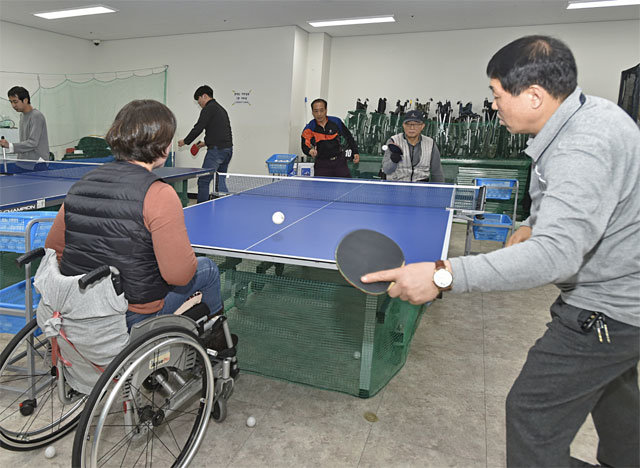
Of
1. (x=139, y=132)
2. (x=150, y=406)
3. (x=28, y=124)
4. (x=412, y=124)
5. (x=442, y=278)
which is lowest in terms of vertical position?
(x=150, y=406)

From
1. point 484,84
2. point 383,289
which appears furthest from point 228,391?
point 484,84

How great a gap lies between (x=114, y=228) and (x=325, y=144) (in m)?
4.09

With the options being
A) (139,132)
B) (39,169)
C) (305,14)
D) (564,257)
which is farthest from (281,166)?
(564,257)

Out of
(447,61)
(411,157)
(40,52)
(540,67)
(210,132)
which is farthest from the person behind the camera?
(40,52)

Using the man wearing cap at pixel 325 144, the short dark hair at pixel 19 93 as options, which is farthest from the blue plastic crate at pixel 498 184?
the short dark hair at pixel 19 93

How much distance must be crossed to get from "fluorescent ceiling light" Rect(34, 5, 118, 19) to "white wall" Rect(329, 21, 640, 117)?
12.1ft

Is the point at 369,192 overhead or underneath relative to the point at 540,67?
underneath

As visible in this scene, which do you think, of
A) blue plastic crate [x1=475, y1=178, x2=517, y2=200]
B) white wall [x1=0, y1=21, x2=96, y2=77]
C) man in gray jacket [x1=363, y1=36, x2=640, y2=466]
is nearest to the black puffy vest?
man in gray jacket [x1=363, y1=36, x2=640, y2=466]

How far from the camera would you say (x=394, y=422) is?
2.27m

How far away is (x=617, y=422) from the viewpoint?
1.37 m

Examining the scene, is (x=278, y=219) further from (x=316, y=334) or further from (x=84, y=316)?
(x=84, y=316)

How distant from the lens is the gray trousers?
3.78ft

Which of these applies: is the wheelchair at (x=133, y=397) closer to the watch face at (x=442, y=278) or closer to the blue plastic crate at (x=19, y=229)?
the blue plastic crate at (x=19, y=229)

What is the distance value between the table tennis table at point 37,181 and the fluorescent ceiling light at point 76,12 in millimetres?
3064
